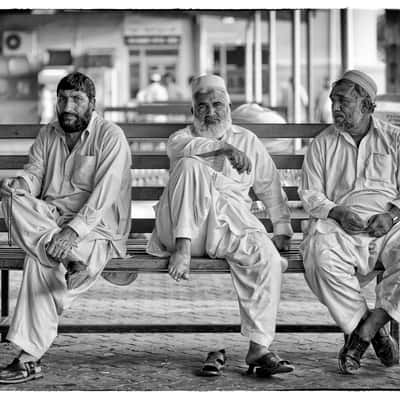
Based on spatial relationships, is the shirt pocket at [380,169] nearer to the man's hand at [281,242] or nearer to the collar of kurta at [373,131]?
the collar of kurta at [373,131]

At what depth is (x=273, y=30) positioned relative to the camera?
1755 cm

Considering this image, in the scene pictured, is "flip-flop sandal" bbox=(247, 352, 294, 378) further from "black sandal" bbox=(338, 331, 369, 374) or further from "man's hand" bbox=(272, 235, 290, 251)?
"man's hand" bbox=(272, 235, 290, 251)

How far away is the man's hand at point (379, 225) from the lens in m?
5.43

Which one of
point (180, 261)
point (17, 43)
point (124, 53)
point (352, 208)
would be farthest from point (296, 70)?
point (124, 53)

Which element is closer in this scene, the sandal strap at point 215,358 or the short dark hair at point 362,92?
the sandal strap at point 215,358

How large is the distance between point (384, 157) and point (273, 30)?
479 inches

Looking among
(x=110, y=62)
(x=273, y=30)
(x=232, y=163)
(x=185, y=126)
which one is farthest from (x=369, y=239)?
(x=110, y=62)

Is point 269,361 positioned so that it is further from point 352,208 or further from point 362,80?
point 362,80

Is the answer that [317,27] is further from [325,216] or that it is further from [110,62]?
[325,216]

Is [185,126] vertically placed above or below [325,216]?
above

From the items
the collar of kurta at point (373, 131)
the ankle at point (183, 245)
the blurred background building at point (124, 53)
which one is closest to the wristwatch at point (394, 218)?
the collar of kurta at point (373, 131)

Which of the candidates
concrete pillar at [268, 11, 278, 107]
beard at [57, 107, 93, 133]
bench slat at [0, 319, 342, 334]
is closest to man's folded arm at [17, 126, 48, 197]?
beard at [57, 107, 93, 133]

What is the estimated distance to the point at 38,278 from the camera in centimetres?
520

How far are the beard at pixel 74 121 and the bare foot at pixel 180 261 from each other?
832 millimetres
